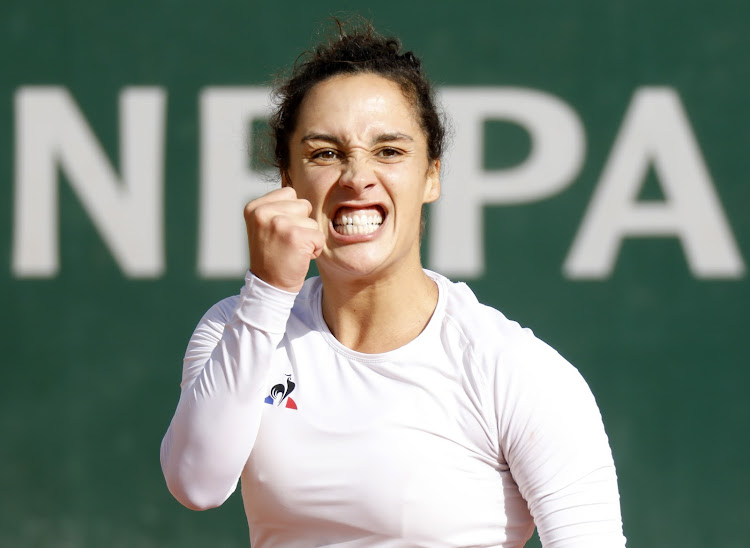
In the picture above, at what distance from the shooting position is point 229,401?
151 centimetres

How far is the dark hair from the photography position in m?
1.77

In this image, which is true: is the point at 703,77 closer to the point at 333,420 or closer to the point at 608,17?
the point at 608,17

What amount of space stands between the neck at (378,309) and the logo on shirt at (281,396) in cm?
13

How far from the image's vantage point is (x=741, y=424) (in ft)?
11.5

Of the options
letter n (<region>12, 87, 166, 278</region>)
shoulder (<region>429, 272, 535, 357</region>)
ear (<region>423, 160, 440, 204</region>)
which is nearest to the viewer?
shoulder (<region>429, 272, 535, 357</region>)

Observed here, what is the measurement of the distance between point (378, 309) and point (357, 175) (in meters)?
0.23

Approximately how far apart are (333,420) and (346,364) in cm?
11

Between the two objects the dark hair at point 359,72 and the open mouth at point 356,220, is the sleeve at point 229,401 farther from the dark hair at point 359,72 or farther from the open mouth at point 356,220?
the dark hair at point 359,72

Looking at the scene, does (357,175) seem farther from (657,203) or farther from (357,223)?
(657,203)

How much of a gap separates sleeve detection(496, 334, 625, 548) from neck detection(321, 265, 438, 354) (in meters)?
0.23

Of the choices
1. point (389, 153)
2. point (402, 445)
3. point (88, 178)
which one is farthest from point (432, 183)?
point (88, 178)

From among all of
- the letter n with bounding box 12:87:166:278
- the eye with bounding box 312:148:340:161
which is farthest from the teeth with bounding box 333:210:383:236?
the letter n with bounding box 12:87:166:278

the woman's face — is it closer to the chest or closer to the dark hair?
the dark hair

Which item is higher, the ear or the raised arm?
the ear
